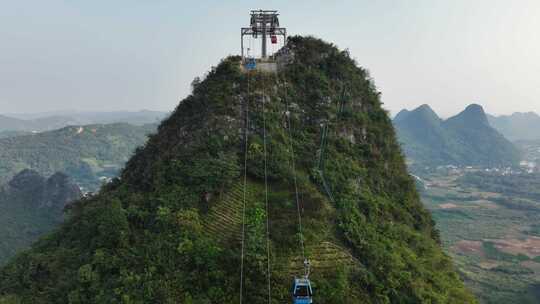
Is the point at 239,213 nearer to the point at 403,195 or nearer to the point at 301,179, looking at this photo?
the point at 301,179

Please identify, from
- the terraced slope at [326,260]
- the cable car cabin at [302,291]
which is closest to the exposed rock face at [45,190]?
the terraced slope at [326,260]

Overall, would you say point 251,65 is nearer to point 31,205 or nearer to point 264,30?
point 264,30

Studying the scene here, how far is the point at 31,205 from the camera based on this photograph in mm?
82562

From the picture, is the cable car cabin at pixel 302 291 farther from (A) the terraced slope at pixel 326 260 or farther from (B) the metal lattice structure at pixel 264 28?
(B) the metal lattice structure at pixel 264 28

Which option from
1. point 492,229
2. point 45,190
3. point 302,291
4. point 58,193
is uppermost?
point 302,291

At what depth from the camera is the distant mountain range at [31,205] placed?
66250 mm

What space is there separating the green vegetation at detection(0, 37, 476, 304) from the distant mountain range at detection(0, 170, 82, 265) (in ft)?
156

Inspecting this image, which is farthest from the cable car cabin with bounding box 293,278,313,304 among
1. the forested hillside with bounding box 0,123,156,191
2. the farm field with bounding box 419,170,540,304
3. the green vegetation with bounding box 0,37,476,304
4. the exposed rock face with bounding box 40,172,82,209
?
the forested hillside with bounding box 0,123,156,191

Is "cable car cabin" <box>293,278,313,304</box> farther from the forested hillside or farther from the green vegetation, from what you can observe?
the forested hillside

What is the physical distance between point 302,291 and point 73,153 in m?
183

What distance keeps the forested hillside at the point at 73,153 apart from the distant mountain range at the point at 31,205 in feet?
154

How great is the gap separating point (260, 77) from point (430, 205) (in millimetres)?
108460

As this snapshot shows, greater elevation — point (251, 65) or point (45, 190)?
point (251, 65)

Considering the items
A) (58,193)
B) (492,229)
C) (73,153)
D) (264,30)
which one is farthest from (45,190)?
(492,229)
